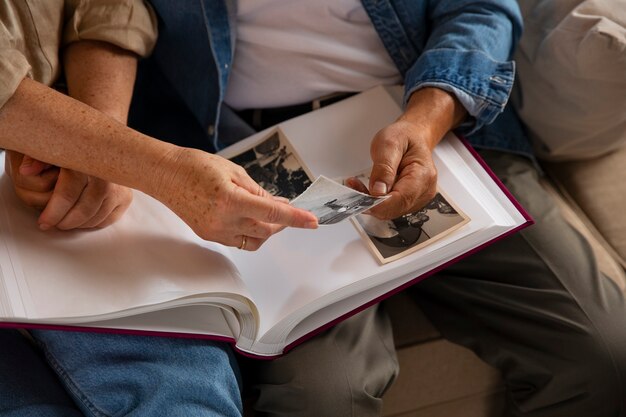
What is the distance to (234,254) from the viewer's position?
0.98 metres

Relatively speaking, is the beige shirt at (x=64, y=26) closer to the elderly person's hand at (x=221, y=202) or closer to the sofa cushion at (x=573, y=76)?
the elderly person's hand at (x=221, y=202)

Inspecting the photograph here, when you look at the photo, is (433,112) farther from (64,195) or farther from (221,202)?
(64,195)

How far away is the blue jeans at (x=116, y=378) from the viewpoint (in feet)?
2.87

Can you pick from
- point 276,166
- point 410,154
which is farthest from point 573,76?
point 276,166

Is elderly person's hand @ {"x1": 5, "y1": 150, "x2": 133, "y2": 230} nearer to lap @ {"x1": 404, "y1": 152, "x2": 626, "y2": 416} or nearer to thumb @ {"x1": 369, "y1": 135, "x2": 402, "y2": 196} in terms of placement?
thumb @ {"x1": 369, "y1": 135, "x2": 402, "y2": 196}

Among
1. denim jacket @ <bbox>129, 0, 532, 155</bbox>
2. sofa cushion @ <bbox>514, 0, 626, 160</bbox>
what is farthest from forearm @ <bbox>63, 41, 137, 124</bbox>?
sofa cushion @ <bbox>514, 0, 626, 160</bbox>

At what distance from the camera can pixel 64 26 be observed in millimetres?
1064

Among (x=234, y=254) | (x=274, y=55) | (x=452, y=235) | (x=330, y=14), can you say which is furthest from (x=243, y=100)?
(x=452, y=235)

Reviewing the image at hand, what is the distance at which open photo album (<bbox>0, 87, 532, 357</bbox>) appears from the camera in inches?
33.8

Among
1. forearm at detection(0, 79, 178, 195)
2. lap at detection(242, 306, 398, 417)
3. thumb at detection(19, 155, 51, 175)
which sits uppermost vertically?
forearm at detection(0, 79, 178, 195)

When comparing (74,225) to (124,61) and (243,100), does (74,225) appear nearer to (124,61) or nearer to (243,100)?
(124,61)

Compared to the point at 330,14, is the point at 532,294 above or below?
below

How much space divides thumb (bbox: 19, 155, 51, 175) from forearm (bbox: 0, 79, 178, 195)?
0.08 feet

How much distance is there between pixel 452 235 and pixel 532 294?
0.21 meters
